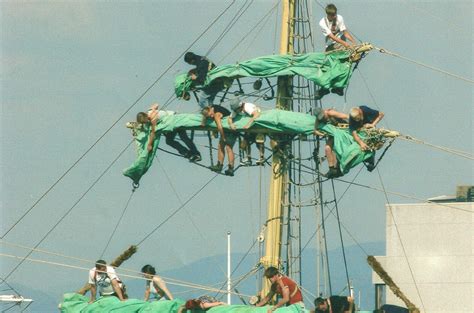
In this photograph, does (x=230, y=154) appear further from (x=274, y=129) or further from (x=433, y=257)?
(x=433, y=257)

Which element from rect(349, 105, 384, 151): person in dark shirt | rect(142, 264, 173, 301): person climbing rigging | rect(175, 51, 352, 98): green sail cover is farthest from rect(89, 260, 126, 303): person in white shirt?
rect(349, 105, 384, 151): person in dark shirt

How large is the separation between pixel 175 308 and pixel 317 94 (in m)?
5.91

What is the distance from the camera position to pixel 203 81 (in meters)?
47.0

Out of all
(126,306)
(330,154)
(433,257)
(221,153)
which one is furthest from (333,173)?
(433,257)

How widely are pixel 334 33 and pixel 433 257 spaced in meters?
23.9

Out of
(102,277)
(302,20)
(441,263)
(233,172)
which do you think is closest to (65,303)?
(102,277)

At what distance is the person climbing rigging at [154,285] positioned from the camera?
143 feet

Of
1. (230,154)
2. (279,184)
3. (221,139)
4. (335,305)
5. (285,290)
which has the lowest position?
(335,305)

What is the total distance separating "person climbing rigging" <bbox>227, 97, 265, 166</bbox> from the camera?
45.7 meters

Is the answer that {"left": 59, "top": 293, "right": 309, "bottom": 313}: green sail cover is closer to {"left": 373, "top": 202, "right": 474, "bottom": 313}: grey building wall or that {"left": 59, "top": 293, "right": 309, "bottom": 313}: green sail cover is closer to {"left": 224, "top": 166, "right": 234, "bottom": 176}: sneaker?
{"left": 224, "top": 166, "right": 234, "bottom": 176}: sneaker

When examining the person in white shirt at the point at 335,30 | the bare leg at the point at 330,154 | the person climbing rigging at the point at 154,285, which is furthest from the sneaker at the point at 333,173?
the person climbing rigging at the point at 154,285

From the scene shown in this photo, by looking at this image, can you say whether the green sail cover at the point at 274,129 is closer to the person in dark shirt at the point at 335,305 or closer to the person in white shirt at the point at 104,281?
the person in white shirt at the point at 104,281

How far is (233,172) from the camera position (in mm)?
45531

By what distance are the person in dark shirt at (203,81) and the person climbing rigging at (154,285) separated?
15.0 feet
